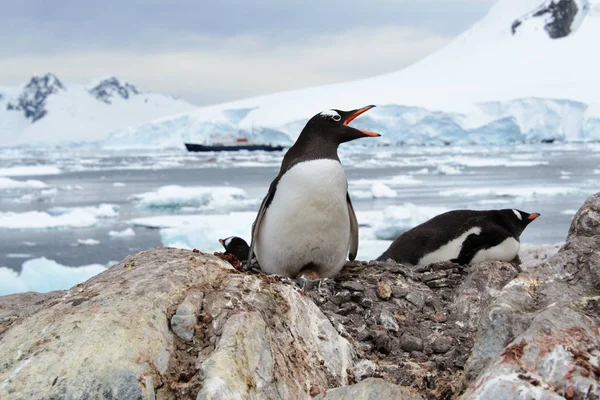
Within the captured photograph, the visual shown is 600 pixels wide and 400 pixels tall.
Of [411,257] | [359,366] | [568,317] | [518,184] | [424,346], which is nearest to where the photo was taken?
[568,317]

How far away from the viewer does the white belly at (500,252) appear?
12.6 feet

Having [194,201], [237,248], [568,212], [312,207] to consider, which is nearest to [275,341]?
[312,207]

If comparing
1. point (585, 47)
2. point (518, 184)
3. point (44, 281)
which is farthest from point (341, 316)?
point (585, 47)

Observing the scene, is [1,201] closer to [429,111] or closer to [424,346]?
[424,346]

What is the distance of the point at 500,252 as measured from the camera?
12.6ft

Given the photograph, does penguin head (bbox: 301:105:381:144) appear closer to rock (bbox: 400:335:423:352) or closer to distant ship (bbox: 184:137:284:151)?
rock (bbox: 400:335:423:352)

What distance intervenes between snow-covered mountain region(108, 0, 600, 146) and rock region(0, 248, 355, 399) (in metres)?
35.0

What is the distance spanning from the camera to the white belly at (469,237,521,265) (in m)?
3.83

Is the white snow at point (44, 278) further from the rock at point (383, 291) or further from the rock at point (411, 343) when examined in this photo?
the rock at point (411, 343)

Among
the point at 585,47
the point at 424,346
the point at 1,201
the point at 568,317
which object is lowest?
the point at 1,201

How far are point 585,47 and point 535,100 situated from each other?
24603 millimetres

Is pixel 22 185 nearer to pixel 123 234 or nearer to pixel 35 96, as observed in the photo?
pixel 123 234

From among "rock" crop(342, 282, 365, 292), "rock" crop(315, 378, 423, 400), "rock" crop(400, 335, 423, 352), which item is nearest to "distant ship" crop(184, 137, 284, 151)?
"rock" crop(342, 282, 365, 292)

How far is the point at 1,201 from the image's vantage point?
56.3ft
